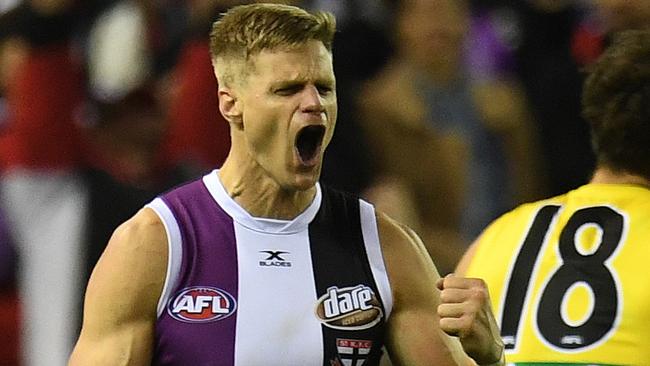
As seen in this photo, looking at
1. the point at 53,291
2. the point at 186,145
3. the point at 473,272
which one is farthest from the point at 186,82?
the point at 473,272

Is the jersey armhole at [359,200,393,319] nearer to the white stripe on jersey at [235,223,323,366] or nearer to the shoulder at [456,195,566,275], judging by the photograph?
the white stripe on jersey at [235,223,323,366]

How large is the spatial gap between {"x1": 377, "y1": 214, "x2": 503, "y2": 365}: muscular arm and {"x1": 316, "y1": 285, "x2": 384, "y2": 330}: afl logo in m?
0.07

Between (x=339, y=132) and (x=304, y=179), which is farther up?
(x=304, y=179)

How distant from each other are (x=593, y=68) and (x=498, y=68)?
3.59m

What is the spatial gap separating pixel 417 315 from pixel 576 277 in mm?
632

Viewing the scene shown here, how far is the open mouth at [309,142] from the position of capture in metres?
4.70

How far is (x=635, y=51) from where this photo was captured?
17.6 feet

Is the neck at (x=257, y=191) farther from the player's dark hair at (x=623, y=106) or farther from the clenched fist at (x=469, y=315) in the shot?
the player's dark hair at (x=623, y=106)

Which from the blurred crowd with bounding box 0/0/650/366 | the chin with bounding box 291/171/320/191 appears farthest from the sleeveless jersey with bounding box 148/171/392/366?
the blurred crowd with bounding box 0/0/650/366

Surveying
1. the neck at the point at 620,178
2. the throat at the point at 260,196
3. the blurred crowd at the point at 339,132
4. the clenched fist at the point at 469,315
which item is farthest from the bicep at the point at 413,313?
the blurred crowd at the point at 339,132

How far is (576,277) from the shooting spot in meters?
5.27

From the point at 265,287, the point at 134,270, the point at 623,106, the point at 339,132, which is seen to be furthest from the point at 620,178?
the point at 339,132

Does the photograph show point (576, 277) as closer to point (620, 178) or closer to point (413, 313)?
point (620, 178)

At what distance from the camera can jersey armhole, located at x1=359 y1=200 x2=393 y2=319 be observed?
4.80 m
